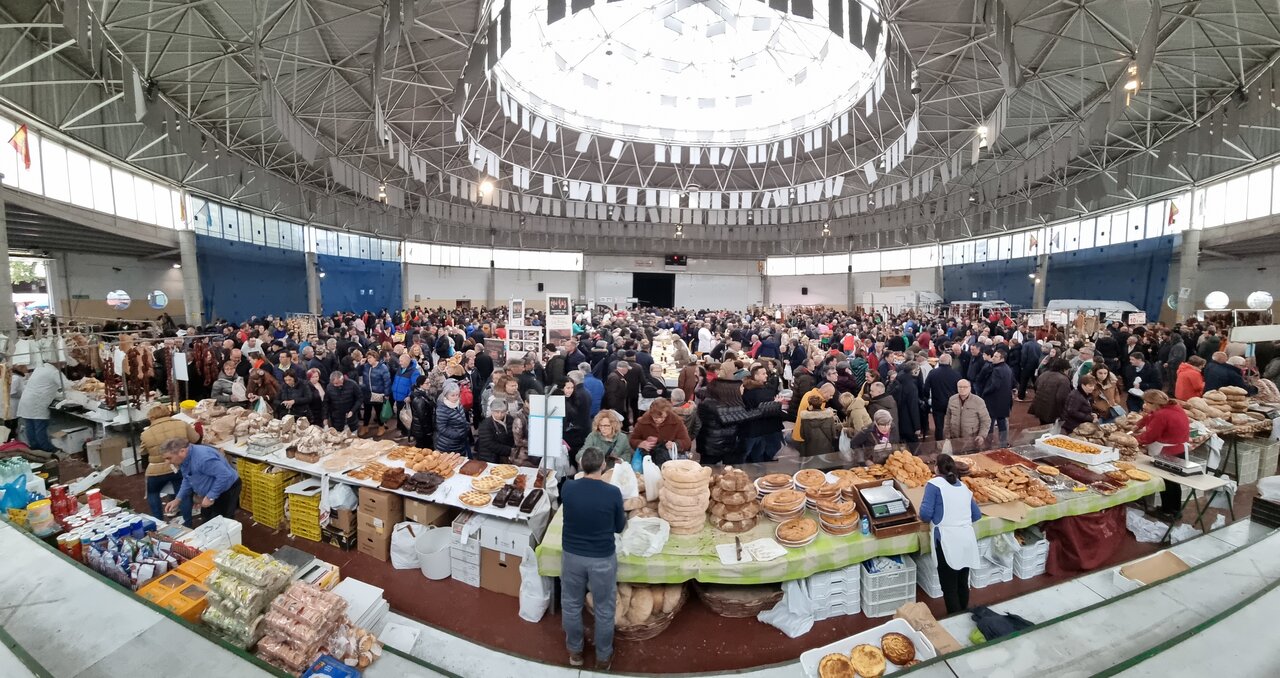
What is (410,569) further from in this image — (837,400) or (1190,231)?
(1190,231)

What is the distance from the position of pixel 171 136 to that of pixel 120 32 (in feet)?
12.9

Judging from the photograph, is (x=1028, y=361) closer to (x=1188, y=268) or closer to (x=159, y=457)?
(x=1188, y=268)

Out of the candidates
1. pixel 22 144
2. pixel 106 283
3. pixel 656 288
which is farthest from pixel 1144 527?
pixel 656 288

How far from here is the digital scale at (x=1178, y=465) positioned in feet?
17.0

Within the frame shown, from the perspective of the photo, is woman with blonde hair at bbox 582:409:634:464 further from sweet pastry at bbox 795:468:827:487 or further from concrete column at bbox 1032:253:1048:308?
concrete column at bbox 1032:253:1048:308

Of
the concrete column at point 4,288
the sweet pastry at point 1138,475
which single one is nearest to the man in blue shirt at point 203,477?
the sweet pastry at point 1138,475

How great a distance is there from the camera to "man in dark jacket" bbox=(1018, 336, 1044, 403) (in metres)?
11.7

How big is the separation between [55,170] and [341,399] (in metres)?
14.6

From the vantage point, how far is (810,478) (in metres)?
4.91

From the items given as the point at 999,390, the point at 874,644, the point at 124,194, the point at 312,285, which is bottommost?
the point at 874,644

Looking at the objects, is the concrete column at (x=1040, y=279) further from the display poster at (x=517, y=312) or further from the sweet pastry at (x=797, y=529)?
the sweet pastry at (x=797, y=529)

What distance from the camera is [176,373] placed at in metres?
8.21

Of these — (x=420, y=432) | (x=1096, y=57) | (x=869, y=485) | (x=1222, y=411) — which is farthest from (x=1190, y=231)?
(x=420, y=432)

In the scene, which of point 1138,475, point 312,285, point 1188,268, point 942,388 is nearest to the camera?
point 1138,475
